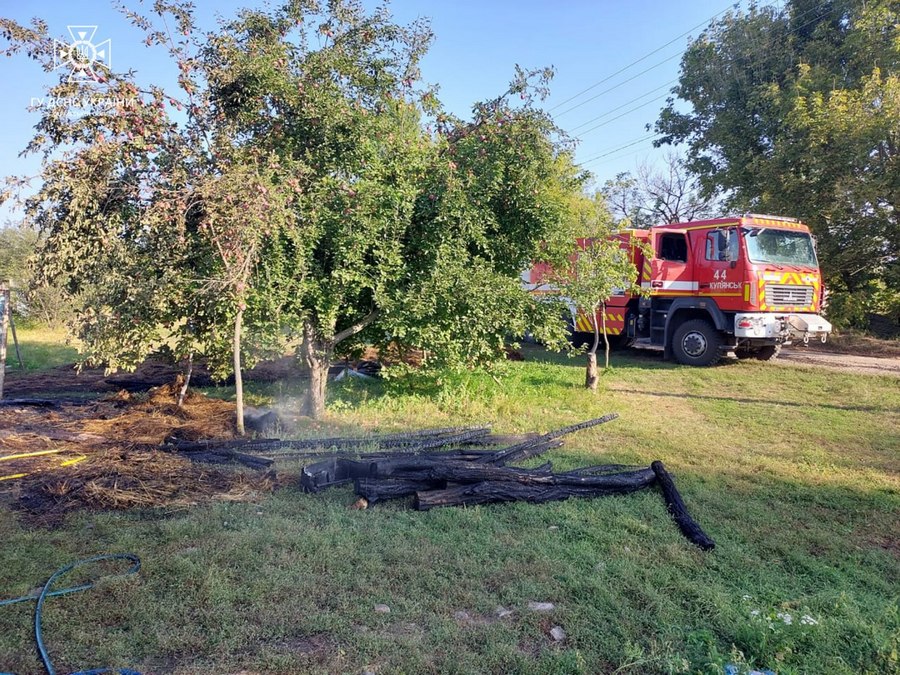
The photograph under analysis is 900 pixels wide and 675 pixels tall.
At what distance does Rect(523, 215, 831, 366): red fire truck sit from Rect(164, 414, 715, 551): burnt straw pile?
5.44 metres

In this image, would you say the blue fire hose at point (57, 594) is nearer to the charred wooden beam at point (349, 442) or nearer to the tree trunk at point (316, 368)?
the charred wooden beam at point (349, 442)

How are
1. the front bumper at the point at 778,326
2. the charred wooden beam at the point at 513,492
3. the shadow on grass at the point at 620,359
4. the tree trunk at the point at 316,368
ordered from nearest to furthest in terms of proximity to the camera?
the charred wooden beam at the point at 513,492 < the tree trunk at the point at 316,368 < the front bumper at the point at 778,326 < the shadow on grass at the point at 620,359

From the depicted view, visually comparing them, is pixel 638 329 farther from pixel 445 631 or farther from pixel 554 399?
pixel 445 631

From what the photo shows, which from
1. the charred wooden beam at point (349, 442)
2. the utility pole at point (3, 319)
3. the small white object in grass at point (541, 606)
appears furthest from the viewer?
the utility pole at point (3, 319)

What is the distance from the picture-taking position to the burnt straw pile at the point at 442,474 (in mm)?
4695

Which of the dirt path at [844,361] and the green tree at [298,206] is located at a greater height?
the green tree at [298,206]

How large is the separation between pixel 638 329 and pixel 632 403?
5.29 meters

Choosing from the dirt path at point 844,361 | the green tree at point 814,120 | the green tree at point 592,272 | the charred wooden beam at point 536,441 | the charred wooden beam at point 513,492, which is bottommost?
the charred wooden beam at point 513,492

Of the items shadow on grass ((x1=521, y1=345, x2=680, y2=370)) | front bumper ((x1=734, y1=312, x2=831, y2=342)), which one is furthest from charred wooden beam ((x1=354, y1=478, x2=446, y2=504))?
front bumper ((x1=734, y1=312, x2=831, y2=342))

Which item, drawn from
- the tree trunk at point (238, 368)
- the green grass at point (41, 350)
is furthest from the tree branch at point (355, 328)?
the green grass at point (41, 350)

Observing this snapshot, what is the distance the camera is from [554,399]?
8906 mm

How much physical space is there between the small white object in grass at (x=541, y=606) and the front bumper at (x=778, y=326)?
372 inches

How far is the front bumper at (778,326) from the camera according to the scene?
11211 millimetres

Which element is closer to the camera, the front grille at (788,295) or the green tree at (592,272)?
the green tree at (592,272)
